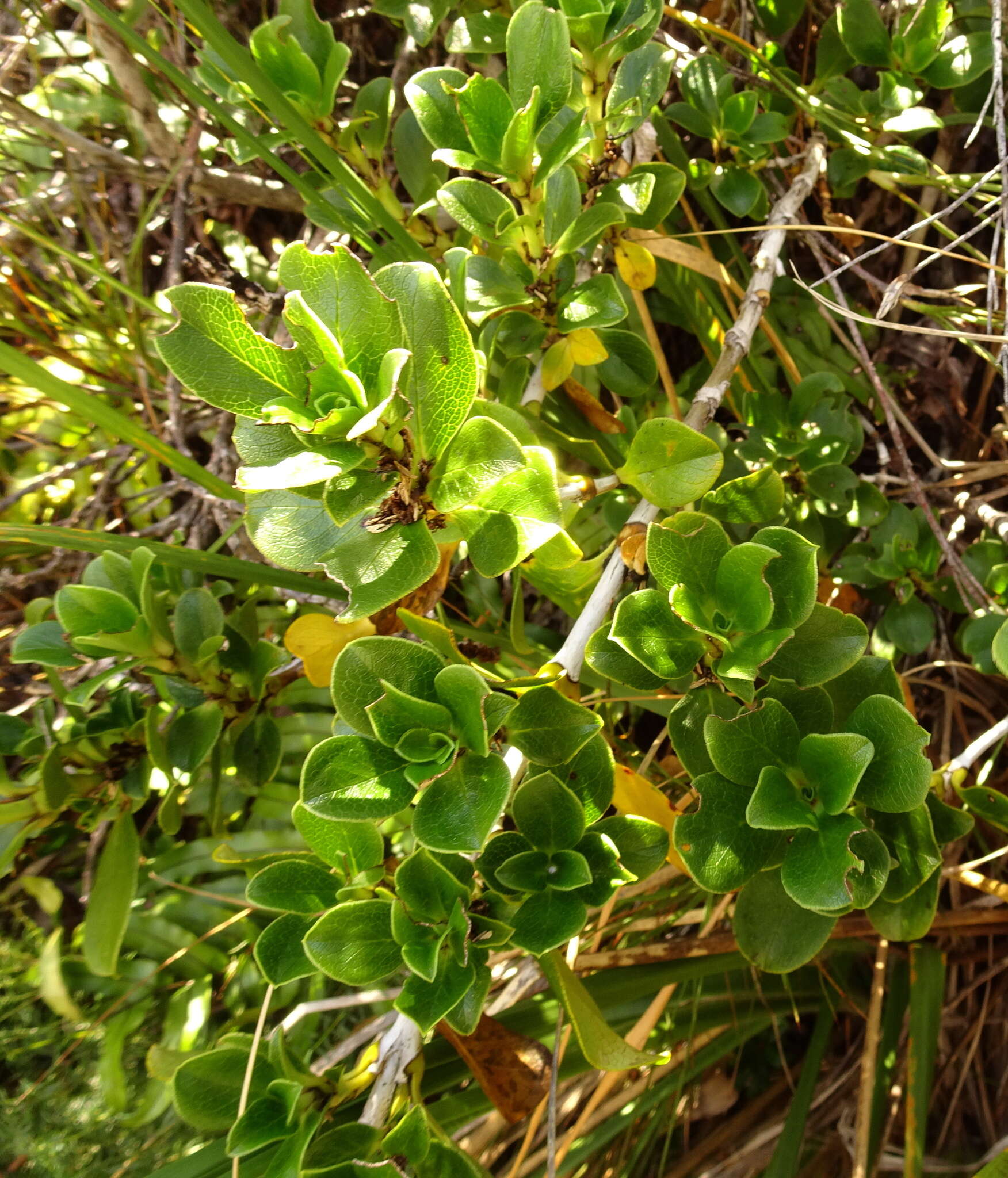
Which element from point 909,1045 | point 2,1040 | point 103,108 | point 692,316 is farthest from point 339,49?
point 2,1040

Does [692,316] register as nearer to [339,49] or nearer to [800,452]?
[800,452]

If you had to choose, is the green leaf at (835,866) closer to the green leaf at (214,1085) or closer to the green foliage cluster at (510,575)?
the green foliage cluster at (510,575)

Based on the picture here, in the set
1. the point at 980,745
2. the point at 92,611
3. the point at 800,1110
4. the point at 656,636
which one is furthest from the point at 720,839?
the point at 800,1110

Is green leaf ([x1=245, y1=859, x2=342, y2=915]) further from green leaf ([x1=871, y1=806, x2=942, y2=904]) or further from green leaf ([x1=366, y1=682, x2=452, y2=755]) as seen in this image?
green leaf ([x1=871, y1=806, x2=942, y2=904])

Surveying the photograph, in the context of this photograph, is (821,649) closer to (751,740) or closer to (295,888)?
(751,740)

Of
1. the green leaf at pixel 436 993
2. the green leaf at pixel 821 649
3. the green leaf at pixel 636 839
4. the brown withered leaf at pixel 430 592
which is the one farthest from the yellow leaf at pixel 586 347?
the green leaf at pixel 436 993

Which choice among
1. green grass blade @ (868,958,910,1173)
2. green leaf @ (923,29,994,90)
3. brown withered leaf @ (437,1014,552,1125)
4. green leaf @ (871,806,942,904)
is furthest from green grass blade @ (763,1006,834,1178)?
green leaf @ (923,29,994,90)
